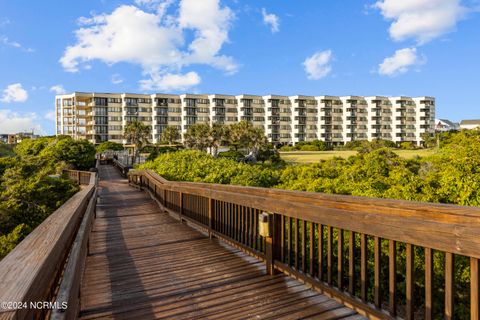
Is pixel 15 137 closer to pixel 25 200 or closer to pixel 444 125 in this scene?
pixel 25 200

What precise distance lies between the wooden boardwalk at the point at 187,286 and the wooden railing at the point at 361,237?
0.69 feet

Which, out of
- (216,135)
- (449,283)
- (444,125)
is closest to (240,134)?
(216,135)

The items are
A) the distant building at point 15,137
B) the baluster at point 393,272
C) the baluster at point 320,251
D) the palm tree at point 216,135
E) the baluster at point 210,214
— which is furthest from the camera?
the distant building at point 15,137

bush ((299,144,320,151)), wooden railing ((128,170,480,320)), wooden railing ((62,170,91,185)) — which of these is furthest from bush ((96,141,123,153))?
wooden railing ((128,170,480,320))

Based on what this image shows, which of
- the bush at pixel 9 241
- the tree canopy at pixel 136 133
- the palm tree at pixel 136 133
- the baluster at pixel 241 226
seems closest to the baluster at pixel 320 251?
the baluster at pixel 241 226

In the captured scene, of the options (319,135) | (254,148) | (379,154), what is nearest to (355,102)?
(319,135)

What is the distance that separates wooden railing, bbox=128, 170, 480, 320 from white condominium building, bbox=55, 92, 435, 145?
280 ft

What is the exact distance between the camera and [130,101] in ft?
284

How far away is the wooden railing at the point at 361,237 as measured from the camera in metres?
2.31

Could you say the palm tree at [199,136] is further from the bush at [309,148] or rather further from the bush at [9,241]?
the bush at [9,241]

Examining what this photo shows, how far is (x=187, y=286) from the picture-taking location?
13.8 feet

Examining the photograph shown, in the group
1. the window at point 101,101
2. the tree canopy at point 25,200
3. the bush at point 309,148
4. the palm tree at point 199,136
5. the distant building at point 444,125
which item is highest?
the window at point 101,101

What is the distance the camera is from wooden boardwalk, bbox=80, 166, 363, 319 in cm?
349

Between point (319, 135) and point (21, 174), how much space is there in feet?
316
